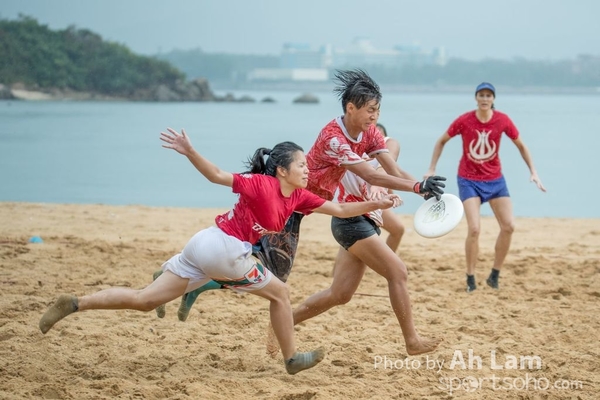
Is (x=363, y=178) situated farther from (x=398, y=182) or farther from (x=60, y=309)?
(x=60, y=309)

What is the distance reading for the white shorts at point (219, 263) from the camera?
18.6ft

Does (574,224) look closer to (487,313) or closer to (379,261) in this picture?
(487,313)

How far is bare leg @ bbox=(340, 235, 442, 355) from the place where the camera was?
6.29 meters

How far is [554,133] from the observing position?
52.2 meters

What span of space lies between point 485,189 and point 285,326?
417 centimetres

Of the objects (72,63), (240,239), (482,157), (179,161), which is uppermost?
(72,63)

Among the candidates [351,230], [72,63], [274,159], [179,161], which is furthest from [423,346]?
[72,63]

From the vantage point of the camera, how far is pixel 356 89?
251 inches

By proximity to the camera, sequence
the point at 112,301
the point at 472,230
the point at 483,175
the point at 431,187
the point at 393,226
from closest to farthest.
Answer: the point at 112,301 < the point at 431,187 < the point at 393,226 < the point at 472,230 < the point at 483,175

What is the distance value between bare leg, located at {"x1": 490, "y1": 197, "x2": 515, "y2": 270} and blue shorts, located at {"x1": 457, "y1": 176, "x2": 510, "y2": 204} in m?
0.07

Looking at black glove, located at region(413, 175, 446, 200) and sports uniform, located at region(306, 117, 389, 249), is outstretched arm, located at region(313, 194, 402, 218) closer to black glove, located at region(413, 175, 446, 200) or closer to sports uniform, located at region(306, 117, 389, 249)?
black glove, located at region(413, 175, 446, 200)

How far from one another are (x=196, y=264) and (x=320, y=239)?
6.96m

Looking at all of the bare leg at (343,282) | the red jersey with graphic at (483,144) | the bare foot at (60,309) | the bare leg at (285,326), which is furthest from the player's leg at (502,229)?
the bare foot at (60,309)

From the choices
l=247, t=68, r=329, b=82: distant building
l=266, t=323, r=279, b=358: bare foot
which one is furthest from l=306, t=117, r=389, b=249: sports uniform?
l=247, t=68, r=329, b=82: distant building
